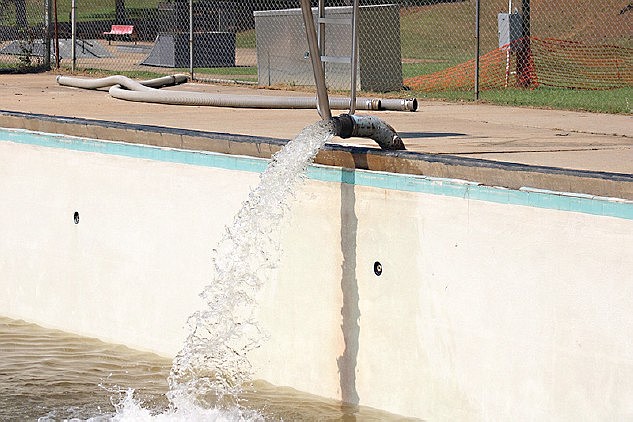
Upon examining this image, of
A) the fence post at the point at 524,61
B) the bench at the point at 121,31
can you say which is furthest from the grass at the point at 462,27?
the fence post at the point at 524,61

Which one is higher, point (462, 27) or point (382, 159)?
point (462, 27)

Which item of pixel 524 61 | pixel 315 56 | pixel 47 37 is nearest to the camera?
pixel 315 56

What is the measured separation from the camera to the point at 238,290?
23.2 ft

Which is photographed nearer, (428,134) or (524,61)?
(428,134)

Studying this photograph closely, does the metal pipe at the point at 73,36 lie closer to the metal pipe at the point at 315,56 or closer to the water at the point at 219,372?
the water at the point at 219,372

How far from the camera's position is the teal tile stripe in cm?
555

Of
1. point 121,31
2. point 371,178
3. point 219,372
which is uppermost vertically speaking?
point 121,31

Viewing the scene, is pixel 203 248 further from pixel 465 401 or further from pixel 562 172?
pixel 562 172

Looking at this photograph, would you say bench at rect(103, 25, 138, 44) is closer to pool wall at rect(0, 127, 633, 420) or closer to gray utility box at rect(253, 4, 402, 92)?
gray utility box at rect(253, 4, 402, 92)

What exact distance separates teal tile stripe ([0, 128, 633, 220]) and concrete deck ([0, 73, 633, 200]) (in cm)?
5

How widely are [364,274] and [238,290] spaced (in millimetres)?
863

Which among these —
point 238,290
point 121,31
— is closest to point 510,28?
point 238,290

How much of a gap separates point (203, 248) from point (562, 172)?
2.74 metres

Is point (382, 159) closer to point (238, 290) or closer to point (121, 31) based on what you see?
point (238, 290)
